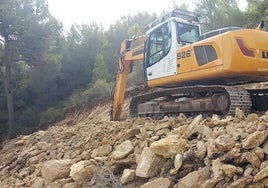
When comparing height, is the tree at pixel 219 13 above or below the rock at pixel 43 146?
above

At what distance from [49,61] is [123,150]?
Answer: 16.7 m

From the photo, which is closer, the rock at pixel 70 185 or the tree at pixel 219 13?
the rock at pixel 70 185

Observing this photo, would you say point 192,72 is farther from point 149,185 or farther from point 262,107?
point 149,185

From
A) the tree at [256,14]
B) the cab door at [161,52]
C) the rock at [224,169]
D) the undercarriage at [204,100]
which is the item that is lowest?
the rock at [224,169]

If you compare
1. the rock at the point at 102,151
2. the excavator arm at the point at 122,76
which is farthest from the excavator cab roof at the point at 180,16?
the rock at the point at 102,151

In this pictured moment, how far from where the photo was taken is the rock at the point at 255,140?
14.3ft

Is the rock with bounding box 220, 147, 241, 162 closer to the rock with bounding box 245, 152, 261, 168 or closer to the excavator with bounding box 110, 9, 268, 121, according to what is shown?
the rock with bounding box 245, 152, 261, 168

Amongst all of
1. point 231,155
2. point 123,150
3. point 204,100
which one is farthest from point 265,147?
point 204,100

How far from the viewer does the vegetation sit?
19.9 metres

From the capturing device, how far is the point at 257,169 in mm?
4031

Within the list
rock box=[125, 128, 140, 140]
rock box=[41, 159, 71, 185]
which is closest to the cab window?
rock box=[125, 128, 140, 140]

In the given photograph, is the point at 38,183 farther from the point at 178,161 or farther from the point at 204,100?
the point at 204,100

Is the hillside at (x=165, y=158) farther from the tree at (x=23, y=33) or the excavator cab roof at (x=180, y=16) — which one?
the tree at (x=23, y=33)

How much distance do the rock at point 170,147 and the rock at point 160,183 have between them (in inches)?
18.6
